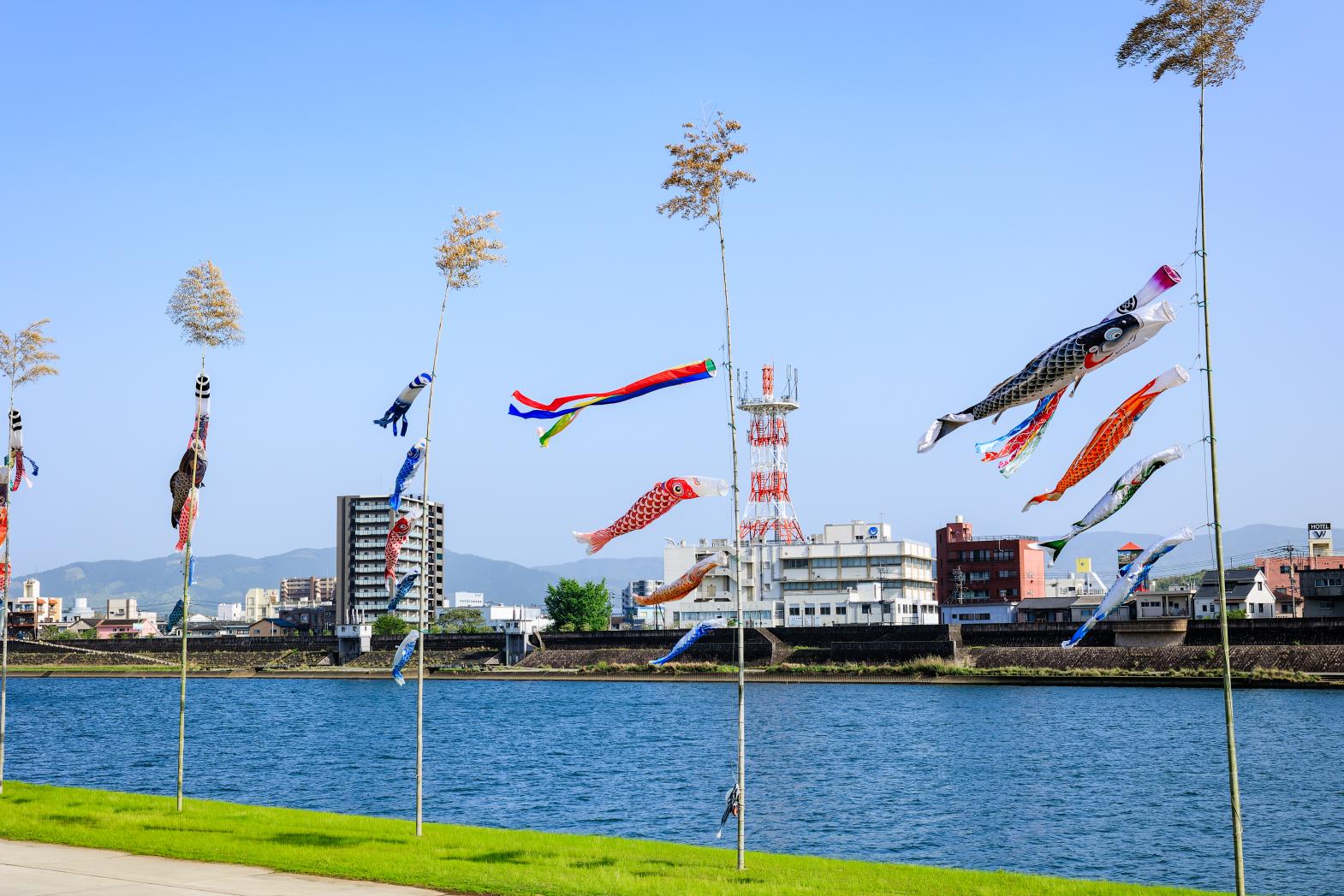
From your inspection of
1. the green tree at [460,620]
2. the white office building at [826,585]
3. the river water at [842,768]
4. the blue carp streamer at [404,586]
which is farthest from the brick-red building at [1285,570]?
the blue carp streamer at [404,586]

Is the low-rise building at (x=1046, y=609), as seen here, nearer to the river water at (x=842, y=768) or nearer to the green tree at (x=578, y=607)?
the river water at (x=842, y=768)

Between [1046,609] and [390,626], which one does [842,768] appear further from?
[390,626]

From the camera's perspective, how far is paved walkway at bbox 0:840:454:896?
1873 cm

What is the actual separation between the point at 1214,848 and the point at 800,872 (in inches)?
628

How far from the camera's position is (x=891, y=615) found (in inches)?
5197

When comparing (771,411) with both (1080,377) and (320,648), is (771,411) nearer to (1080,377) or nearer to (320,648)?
(320,648)

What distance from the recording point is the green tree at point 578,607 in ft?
519

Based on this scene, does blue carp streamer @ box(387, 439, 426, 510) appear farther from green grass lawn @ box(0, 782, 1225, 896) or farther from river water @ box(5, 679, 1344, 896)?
river water @ box(5, 679, 1344, 896)

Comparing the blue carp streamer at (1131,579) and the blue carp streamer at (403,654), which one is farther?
the blue carp streamer at (403,654)

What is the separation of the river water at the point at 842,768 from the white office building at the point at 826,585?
127ft

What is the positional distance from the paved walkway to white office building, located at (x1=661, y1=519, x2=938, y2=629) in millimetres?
111409

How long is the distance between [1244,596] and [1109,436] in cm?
11806

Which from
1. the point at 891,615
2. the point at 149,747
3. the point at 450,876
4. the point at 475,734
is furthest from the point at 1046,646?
the point at 450,876

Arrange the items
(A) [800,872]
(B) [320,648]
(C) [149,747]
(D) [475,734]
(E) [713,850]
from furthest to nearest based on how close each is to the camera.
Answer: (B) [320,648], (D) [475,734], (C) [149,747], (E) [713,850], (A) [800,872]
